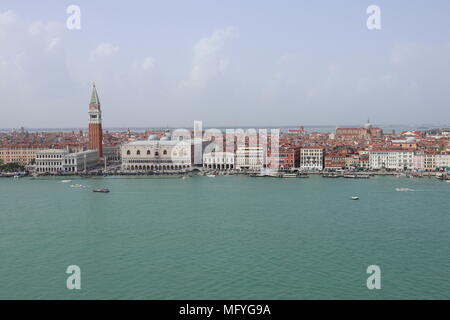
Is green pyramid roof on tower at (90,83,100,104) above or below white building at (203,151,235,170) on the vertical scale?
above

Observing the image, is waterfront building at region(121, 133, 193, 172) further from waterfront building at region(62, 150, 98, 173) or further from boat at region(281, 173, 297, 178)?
boat at region(281, 173, 297, 178)

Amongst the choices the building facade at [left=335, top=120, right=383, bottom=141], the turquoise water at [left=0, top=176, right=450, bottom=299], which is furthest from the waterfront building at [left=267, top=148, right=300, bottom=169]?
the building facade at [left=335, top=120, right=383, bottom=141]

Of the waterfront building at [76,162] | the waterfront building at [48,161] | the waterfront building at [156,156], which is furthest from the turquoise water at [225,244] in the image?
the waterfront building at [156,156]

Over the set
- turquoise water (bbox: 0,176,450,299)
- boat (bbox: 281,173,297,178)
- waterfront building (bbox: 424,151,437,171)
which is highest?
waterfront building (bbox: 424,151,437,171)

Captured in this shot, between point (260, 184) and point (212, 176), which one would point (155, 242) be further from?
point (212, 176)

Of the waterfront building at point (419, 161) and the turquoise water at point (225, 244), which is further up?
the waterfront building at point (419, 161)

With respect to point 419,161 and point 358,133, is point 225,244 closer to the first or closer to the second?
point 419,161

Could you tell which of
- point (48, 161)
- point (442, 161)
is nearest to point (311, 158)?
point (442, 161)

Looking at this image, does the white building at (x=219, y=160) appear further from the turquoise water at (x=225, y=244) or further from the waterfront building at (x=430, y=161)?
the waterfront building at (x=430, y=161)
